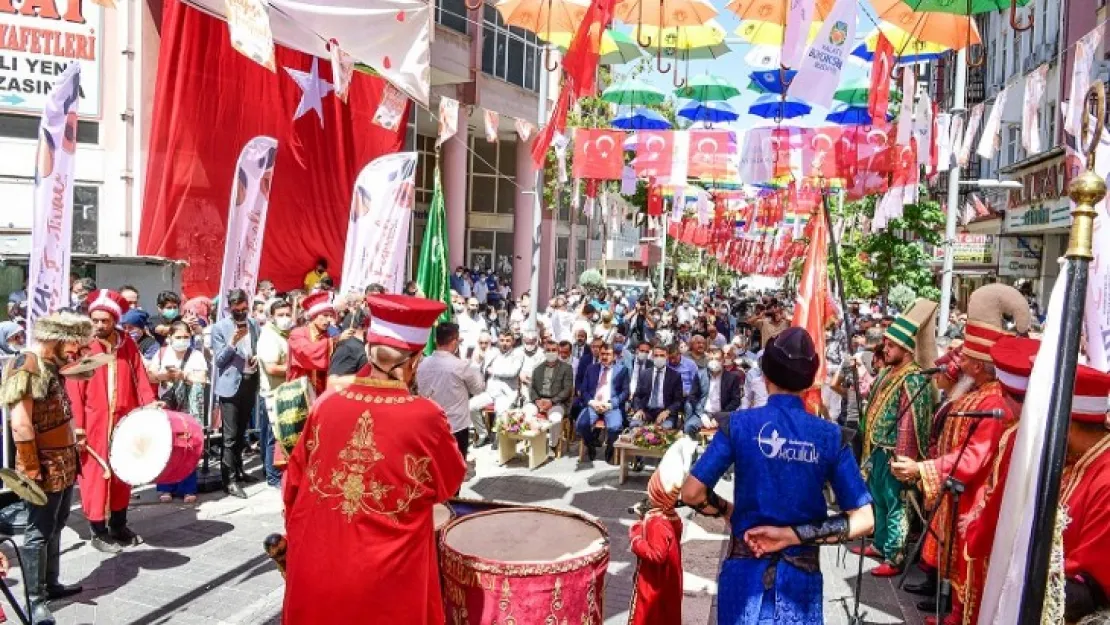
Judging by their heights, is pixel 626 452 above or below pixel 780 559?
below

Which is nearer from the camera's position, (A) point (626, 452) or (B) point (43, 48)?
(A) point (626, 452)

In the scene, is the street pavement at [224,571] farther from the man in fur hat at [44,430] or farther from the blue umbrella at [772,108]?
the blue umbrella at [772,108]

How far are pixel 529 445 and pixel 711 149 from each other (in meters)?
6.97

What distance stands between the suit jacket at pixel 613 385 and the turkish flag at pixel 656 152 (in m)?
5.01

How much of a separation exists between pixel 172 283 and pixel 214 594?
9897 mm

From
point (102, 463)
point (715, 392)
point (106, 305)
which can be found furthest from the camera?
point (715, 392)

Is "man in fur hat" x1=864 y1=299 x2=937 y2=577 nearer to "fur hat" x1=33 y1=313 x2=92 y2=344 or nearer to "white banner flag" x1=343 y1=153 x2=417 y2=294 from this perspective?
"fur hat" x1=33 y1=313 x2=92 y2=344

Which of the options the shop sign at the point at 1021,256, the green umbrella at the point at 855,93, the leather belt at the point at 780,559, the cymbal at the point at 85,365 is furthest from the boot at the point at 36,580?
the shop sign at the point at 1021,256

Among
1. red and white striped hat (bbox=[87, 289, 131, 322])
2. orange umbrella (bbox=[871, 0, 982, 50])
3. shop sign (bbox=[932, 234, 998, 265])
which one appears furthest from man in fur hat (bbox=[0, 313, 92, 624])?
shop sign (bbox=[932, 234, 998, 265])

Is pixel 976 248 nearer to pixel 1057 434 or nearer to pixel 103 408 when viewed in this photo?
pixel 103 408

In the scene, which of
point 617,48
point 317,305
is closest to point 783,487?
point 317,305

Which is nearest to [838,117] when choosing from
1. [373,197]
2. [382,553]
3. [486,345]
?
[486,345]

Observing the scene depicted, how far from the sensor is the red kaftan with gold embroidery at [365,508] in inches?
144

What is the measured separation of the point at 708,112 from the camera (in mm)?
22125
